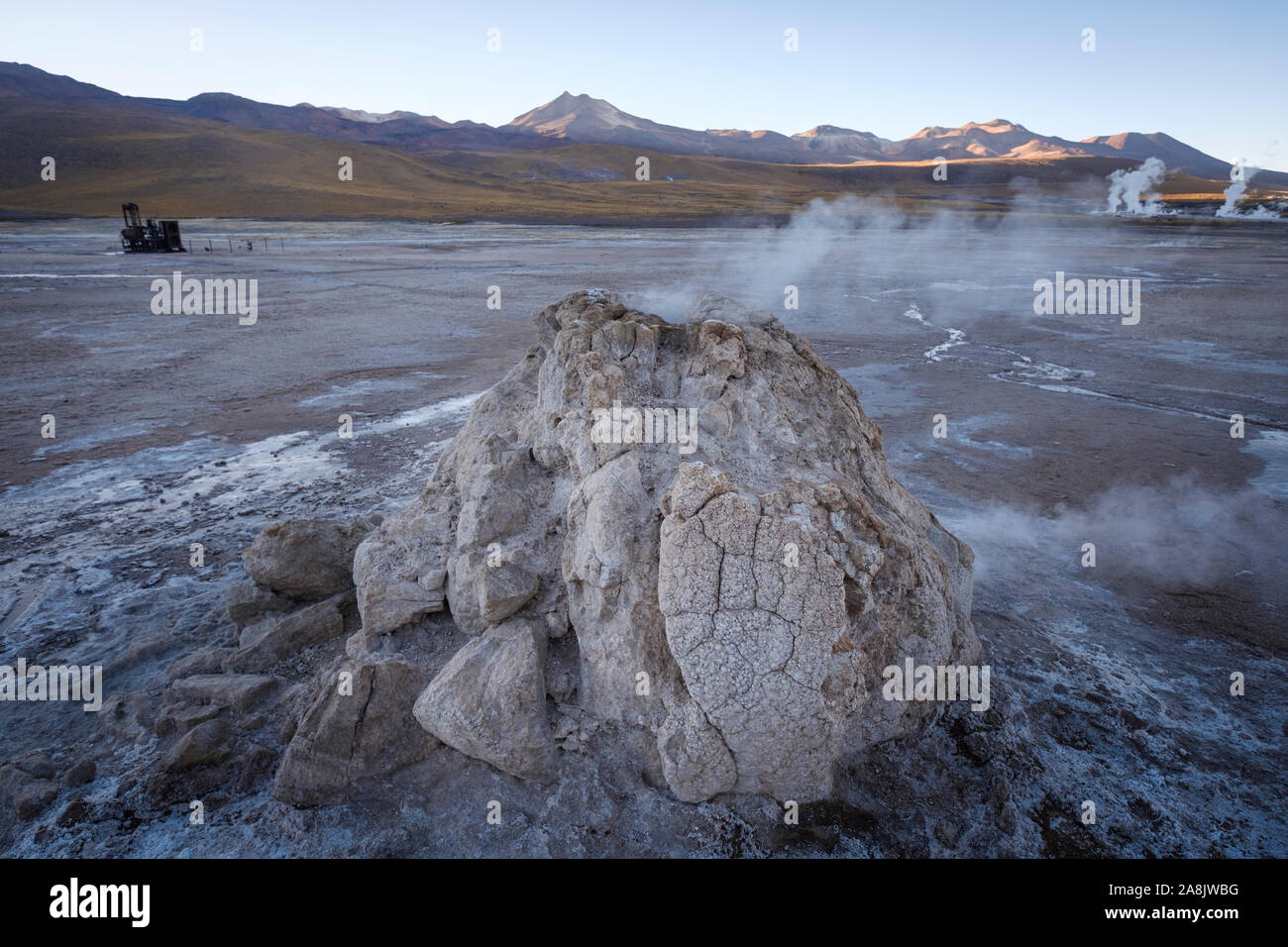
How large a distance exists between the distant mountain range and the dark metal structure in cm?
9863

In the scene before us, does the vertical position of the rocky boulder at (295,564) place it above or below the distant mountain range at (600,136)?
below

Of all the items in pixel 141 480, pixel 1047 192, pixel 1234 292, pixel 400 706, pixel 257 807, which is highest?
pixel 1047 192

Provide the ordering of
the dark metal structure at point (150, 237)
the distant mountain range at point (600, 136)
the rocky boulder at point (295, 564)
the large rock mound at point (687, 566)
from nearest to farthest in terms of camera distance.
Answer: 1. the large rock mound at point (687, 566)
2. the rocky boulder at point (295, 564)
3. the dark metal structure at point (150, 237)
4. the distant mountain range at point (600, 136)

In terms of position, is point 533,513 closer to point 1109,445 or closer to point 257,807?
point 257,807

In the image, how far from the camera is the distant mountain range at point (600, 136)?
5256 inches

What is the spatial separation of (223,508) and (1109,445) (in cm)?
928

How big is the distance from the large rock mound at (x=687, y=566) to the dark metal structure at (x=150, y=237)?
30.3m

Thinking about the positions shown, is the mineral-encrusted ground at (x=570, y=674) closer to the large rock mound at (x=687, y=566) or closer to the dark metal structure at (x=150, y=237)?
the large rock mound at (x=687, y=566)

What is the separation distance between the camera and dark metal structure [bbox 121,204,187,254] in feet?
88.9

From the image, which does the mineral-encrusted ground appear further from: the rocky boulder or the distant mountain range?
the distant mountain range

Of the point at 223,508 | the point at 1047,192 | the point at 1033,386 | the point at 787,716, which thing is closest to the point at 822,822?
the point at 787,716

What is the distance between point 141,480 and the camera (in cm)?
691

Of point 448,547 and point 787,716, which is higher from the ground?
point 448,547

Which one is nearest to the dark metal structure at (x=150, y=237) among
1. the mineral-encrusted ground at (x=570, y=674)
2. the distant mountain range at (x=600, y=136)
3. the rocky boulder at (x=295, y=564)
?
the mineral-encrusted ground at (x=570, y=674)
